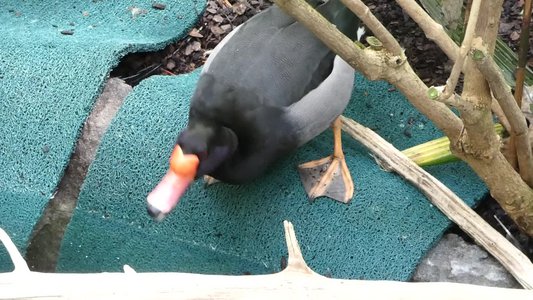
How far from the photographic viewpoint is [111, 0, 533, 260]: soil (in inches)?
84.6

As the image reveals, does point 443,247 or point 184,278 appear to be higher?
point 184,278

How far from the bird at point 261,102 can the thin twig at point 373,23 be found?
502 mm

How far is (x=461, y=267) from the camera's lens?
1.66 meters

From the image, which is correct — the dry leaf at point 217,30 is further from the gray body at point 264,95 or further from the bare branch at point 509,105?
the bare branch at point 509,105

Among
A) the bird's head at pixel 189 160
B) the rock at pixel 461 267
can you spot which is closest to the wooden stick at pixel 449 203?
the rock at pixel 461 267

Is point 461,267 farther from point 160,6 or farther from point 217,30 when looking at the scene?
point 160,6

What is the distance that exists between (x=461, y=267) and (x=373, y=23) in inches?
30.7

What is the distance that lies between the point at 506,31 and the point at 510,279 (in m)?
0.87

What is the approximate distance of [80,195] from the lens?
1837 mm

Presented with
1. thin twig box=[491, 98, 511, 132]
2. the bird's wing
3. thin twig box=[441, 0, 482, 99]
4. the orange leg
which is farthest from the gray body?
thin twig box=[441, 0, 482, 99]

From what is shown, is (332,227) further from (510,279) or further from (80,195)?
(80,195)

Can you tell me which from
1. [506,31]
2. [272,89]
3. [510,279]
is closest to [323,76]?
[272,89]

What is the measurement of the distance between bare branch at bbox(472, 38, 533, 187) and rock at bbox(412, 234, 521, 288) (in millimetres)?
208

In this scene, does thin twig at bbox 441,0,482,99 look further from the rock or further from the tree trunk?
the rock
